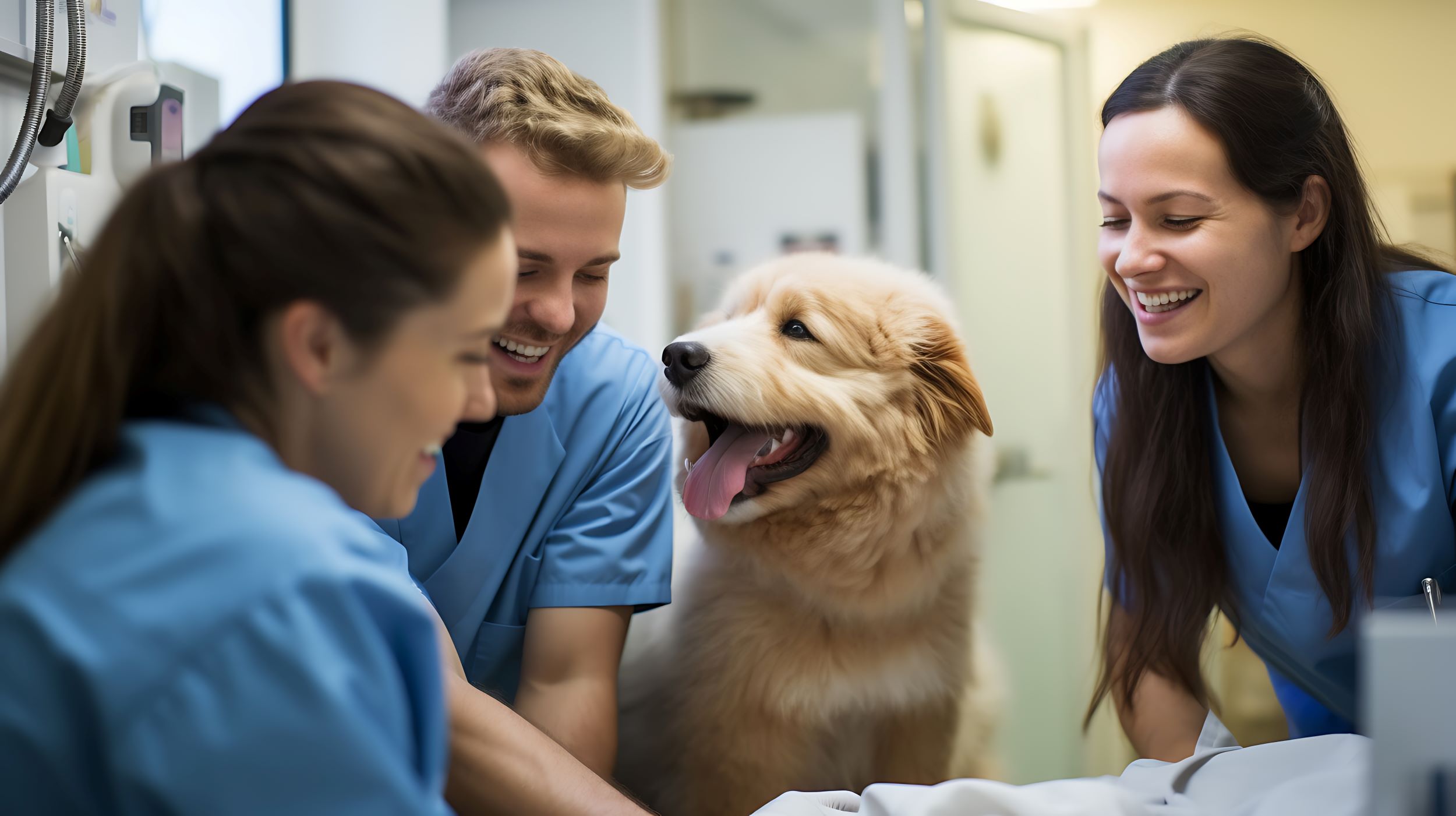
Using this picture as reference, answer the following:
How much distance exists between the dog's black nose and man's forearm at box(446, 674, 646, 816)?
0.52m

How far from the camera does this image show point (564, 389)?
1.42 metres

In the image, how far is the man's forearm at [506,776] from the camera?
38.8 inches

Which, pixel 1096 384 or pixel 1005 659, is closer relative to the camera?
pixel 1096 384

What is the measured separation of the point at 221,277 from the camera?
0.58 m

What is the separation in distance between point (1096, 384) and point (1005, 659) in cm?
92

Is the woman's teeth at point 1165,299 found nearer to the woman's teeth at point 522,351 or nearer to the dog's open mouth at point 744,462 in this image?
the dog's open mouth at point 744,462

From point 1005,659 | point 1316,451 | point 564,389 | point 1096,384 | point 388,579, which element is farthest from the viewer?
point 1005,659

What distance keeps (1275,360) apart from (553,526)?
1.03 m

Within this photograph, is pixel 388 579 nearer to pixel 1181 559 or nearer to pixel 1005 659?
pixel 1181 559

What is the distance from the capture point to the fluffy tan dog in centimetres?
136

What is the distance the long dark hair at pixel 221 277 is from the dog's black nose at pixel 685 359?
735 mm

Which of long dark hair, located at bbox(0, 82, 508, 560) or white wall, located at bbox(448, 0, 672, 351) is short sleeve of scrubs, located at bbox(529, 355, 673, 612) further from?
white wall, located at bbox(448, 0, 672, 351)

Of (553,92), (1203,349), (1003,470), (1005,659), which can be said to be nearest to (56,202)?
(553,92)

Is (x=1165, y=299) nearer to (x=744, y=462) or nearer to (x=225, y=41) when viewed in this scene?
(x=744, y=462)
